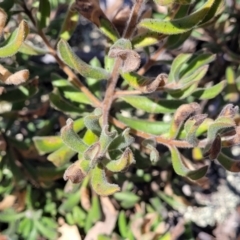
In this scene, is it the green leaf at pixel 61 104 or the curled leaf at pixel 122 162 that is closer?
the curled leaf at pixel 122 162

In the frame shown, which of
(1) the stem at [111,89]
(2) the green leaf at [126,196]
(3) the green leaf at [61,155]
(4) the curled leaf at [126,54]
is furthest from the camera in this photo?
(2) the green leaf at [126,196]

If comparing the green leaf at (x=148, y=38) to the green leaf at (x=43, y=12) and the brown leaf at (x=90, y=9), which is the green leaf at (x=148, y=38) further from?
the green leaf at (x=43, y=12)

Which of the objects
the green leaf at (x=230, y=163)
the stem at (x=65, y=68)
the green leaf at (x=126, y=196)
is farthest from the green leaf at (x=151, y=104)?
the green leaf at (x=126, y=196)

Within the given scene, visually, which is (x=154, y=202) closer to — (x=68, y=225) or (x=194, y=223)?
(x=194, y=223)

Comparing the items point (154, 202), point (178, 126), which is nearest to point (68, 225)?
point (154, 202)

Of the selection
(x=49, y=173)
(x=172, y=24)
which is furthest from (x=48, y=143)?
(x=172, y=24)

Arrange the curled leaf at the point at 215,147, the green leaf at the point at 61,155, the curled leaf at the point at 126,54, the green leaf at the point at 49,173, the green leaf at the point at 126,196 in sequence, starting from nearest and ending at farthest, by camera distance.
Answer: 1. the curled leaf at the point at 126,54
2. the curled leaf at the point at 215,147
3. the green leaf at the point at 61,155
4. the green leaf at the point at 49,173
5. the green leaf at the point at 126,196

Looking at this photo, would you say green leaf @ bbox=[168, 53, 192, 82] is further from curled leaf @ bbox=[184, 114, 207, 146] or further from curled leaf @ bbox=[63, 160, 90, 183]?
curled leaf @ bbox=[63, 160, 90, 183]

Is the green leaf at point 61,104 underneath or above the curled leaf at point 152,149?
underneath

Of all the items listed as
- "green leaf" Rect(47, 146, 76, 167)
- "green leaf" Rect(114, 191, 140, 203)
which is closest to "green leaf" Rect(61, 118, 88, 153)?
"green leaf" Rect(47, 146, 76, 167)
